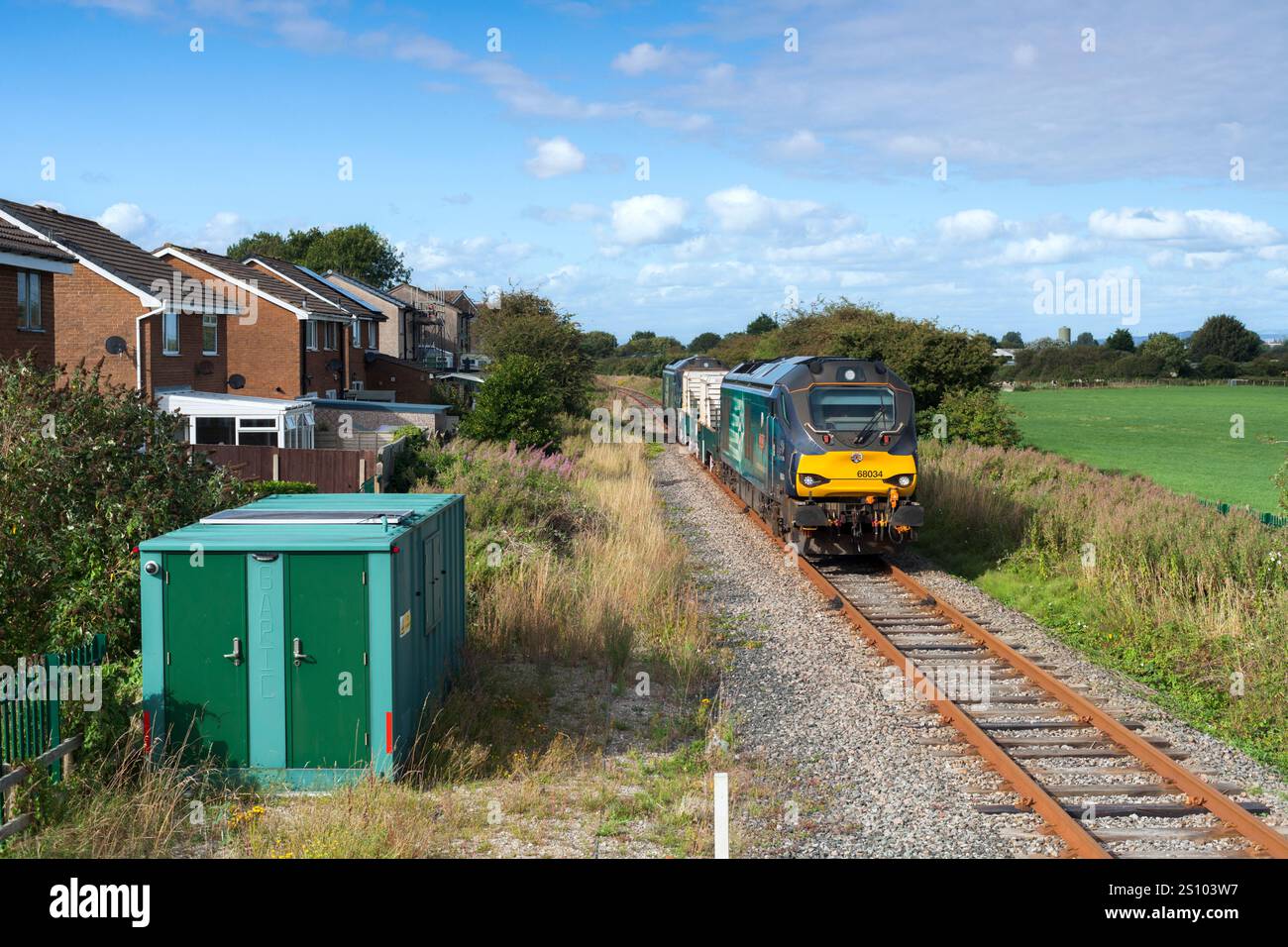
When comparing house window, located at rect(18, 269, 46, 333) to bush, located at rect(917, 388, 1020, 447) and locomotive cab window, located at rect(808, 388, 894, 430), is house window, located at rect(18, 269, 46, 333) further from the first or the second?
bush, located at rect(917, 388, 1020, 447)

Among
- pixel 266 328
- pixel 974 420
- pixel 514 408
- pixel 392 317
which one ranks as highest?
pixel 392 317

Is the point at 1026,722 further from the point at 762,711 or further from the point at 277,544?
the point at 277,544

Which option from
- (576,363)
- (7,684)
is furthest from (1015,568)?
(576,363)

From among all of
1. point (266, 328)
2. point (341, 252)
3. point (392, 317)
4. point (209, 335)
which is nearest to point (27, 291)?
point (209, 335)

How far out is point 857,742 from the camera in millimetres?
9539

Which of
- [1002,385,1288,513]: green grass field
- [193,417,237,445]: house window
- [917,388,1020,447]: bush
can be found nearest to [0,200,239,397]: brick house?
[193,417,237,445]: house window

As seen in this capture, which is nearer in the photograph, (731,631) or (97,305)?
(731,631)

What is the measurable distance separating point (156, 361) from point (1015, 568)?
20649mm

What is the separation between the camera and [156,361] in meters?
27.9

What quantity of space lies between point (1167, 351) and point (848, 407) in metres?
108

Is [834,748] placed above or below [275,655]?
below

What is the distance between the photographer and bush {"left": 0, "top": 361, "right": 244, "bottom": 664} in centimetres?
975

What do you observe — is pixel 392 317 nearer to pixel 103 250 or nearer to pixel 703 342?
pixel 103 250

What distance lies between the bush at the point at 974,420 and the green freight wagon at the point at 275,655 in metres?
24.8
